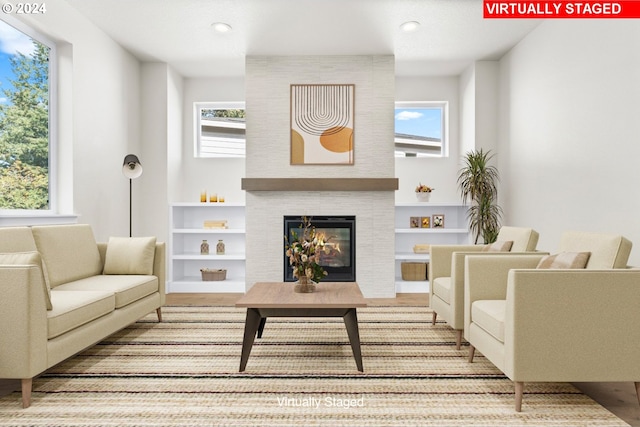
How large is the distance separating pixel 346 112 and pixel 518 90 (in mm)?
1918

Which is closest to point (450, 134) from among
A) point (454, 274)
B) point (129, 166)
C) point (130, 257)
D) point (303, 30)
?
point (303, 30)

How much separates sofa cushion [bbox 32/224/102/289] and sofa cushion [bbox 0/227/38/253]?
0.39 feet

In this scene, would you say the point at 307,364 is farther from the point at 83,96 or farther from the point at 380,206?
the point at 83,96

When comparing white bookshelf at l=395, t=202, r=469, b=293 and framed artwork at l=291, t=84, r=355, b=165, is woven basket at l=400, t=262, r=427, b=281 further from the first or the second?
framed artwork at l=291, t=84, r=355, b=165

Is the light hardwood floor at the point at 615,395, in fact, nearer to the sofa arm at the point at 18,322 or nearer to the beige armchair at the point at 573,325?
the beige armchair at the point at 573,325

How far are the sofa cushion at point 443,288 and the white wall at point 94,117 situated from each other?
3327mm

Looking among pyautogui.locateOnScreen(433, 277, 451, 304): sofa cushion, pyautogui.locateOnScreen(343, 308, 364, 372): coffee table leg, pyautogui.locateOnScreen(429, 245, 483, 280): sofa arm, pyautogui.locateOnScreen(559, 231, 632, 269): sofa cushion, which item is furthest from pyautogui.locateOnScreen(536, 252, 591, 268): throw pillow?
pyautogui.locateOnScreen(343, 308, 364, 372): coffee table leg

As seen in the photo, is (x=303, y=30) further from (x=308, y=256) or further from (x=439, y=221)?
(x=439, y=221)

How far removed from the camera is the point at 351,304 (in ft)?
9.26

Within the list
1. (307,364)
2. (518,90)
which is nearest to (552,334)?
(307,364)

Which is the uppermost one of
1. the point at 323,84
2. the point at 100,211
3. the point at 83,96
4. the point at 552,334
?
the point at 323,84

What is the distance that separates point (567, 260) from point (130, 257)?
3319mm

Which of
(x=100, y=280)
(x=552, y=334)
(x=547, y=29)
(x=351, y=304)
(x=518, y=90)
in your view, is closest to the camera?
(x=552, y=334)

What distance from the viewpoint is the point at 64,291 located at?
10.3ft
